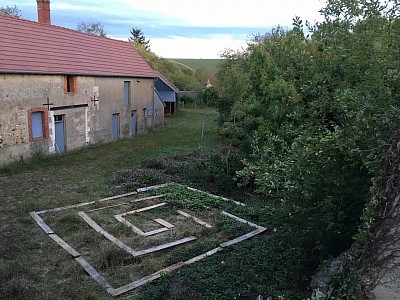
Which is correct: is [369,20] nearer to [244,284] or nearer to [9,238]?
[244,284]

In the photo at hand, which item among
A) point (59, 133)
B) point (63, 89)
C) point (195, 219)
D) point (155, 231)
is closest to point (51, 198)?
point (155, 231)

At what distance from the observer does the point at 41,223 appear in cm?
832

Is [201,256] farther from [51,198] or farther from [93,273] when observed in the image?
[51,198]

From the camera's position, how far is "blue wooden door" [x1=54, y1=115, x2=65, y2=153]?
661 inches

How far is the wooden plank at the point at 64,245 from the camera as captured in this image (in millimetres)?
6837

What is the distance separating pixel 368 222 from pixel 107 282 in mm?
4500

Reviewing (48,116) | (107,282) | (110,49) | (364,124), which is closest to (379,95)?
(364,124)

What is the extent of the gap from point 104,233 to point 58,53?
1346 cm

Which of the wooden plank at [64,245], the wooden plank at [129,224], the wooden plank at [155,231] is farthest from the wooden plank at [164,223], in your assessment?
the wooden plank at [64,245]

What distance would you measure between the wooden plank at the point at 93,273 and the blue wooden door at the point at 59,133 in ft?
37.1

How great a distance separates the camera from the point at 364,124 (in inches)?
134

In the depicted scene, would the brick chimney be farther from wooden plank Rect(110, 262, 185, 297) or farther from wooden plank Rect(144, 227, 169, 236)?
wooden plank Rect(110, 262, 185, 297)

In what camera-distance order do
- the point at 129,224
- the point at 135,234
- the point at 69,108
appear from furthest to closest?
the point at 69,108 → the point at 129,224 → the point at 135,234

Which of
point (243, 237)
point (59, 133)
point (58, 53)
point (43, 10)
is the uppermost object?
point (43, 10)
